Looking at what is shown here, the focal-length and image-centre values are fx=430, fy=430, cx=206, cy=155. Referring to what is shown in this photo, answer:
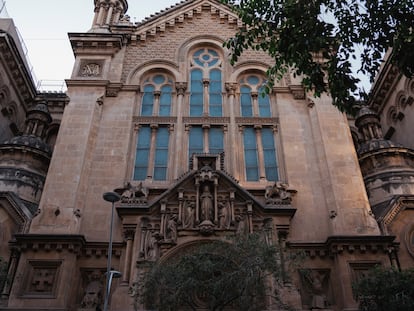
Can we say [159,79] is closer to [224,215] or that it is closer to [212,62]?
[212,62]

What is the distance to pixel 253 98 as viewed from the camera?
24594 mm

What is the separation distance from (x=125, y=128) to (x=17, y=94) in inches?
393

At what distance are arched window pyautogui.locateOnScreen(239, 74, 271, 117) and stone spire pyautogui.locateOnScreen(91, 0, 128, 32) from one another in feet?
32.4


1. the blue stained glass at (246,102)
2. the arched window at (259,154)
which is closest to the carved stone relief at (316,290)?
the arched window at (259,154)

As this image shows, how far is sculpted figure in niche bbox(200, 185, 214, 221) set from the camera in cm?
1832

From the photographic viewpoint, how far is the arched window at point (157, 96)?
24.0 meters

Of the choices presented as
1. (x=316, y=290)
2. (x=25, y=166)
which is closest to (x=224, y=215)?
(x=316, y=290)

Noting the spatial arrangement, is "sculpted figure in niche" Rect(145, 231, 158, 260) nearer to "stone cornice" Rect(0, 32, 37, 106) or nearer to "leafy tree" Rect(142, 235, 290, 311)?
"leafy tree" Rect(142, 235, 290, 311)

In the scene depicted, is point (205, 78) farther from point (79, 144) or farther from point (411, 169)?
point (411, 169)

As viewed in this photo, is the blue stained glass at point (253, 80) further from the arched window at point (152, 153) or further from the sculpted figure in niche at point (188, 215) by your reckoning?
the sculpted figure in niche at point (188, 215)

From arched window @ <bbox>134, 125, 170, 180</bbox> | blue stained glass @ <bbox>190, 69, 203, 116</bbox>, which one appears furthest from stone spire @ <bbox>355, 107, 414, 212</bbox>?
arched window @ <bbox>134, 125, 170, 180</bbox>

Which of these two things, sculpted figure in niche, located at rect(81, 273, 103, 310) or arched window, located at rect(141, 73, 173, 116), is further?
arched window, located at rect(141, 73, 173, 116)

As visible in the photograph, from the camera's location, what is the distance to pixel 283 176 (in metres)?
21.2

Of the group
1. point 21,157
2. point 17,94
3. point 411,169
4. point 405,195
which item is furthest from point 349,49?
point 17,94
